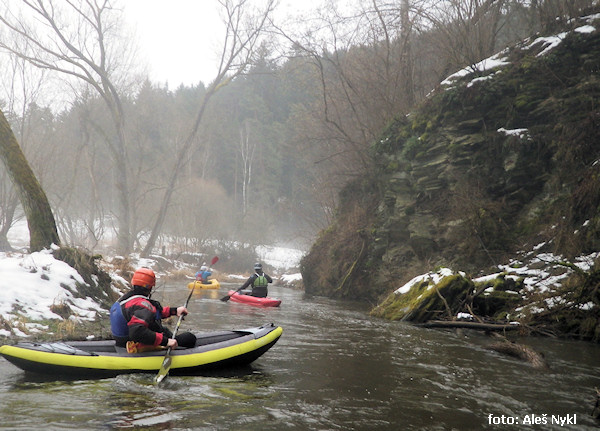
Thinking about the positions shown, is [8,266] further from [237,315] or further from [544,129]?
[544,129]

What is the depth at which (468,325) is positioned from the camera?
9039mm

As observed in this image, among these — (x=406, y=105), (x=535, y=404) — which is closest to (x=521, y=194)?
(x=406, y=105)

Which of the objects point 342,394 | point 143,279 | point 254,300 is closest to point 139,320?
point 143,279

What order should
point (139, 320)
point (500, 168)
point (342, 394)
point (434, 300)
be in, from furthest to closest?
point (500, 168) < point (434, 300) < point (139, 320) < point (342, 394)

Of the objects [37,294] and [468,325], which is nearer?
[37,294]

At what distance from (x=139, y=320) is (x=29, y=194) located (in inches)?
236

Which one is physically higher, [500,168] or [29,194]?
[500,168]

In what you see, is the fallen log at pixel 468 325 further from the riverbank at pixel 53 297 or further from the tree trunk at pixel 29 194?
the tree trunk at pixel 29 194

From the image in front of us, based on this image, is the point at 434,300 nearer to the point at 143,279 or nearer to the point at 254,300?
the point at 254,300

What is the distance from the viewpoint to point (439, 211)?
13.8 metres

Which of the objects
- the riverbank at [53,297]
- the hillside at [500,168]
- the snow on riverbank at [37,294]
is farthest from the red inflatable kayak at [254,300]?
the snow on riverbank at [37,294]

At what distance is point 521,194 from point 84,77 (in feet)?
64.2

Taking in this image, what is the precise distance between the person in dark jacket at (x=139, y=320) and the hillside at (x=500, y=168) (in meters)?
6.67

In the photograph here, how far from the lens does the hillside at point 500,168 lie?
10773 mm
